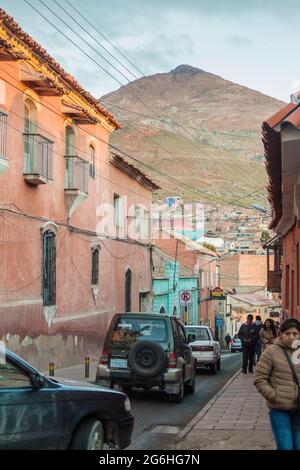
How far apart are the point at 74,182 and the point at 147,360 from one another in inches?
411

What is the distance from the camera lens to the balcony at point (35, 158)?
18.4 metres

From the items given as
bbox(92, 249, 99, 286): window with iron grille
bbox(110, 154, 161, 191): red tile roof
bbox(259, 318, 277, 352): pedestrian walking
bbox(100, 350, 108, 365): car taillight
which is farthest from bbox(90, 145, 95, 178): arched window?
bbox(100, 350, 108, 365): car taillight

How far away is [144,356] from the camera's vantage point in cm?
1305

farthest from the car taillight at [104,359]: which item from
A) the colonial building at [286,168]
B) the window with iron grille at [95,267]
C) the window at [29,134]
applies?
the window with iron grille at [95,267]

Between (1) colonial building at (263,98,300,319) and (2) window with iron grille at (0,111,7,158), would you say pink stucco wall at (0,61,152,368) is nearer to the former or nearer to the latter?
(2) window with iron grille at (0,111,7,158)

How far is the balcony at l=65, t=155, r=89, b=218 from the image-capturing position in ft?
72.1

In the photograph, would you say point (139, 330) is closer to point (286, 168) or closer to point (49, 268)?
point (286, 168)

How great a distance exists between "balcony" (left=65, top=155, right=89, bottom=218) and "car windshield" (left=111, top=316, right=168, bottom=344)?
895 cm

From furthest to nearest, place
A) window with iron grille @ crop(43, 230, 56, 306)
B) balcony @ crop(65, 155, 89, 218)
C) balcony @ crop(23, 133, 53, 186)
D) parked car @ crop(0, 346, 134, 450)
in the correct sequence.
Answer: balcony @ crop(65, 155, 89, 218) < window with iron grille @ crop(43, 230, 56, 306) < balcony @ crop(23, 133, 53, 186) < parked car @ crop(0, 346, 134, 450)

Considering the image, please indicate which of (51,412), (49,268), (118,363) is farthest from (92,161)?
(51,412)

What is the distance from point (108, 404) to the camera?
7.26 metres

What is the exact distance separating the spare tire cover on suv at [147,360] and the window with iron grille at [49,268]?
7.58 m
